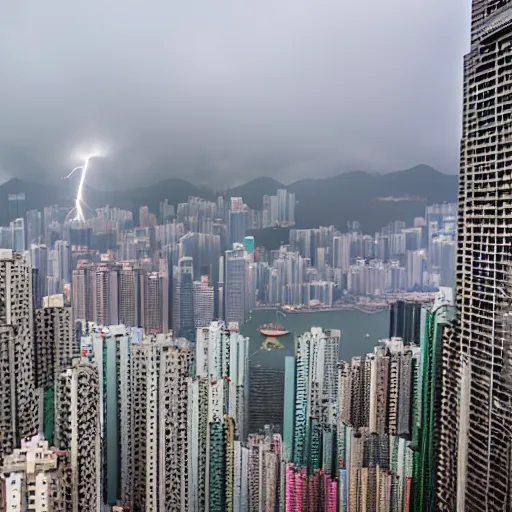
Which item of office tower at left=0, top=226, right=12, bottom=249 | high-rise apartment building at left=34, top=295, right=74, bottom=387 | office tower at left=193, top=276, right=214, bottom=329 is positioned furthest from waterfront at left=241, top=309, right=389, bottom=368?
office tower at left=0, top=226, right=12, bottom=249

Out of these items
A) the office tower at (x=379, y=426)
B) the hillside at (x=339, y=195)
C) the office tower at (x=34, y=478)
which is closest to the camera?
the office tower at (x=34, y=478)

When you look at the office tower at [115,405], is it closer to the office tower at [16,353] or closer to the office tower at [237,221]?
the office tower at [16,353]

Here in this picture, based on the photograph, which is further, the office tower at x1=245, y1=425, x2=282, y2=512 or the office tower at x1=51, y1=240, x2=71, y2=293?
the office tower at x1=245, y1=425, x2=282, y2=512

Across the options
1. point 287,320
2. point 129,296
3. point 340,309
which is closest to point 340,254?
point 340,309

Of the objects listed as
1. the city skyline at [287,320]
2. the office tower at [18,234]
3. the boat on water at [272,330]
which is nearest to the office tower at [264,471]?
the city skyline at [287,320]

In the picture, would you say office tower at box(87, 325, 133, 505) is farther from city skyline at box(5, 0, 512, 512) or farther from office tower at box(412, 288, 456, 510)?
office tower at box(412, 288, 456, 510)
